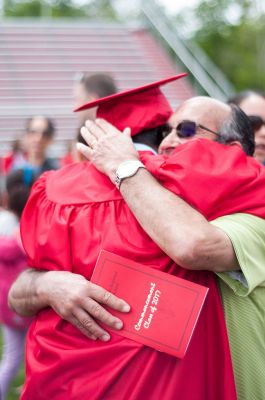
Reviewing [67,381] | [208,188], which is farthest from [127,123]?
[67,381]

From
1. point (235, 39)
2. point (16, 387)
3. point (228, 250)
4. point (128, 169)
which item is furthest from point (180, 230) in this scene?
point (235, 39)

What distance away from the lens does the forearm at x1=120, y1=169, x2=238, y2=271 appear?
2.17 meters

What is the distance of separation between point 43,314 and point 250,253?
77cm

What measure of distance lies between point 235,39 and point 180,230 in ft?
117

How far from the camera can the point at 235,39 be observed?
3662cm

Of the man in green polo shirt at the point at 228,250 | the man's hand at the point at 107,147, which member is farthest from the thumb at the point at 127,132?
the man in green polo shirt at the point at 228,250

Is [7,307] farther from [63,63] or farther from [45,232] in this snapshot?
[63,63]

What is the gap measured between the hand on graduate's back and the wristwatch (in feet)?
1.13

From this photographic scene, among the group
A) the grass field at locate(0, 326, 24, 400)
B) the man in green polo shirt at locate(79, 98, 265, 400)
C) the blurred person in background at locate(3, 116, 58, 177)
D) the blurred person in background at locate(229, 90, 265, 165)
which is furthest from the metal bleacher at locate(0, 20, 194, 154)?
the man in green polo shirt at locate(79, 98, 265, 400)

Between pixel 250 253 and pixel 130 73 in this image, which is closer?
pixel 250 253

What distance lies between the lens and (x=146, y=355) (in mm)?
2246

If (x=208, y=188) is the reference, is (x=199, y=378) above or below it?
below

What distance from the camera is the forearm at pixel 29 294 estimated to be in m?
2.49

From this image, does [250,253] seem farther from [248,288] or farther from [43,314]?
[43,314]
